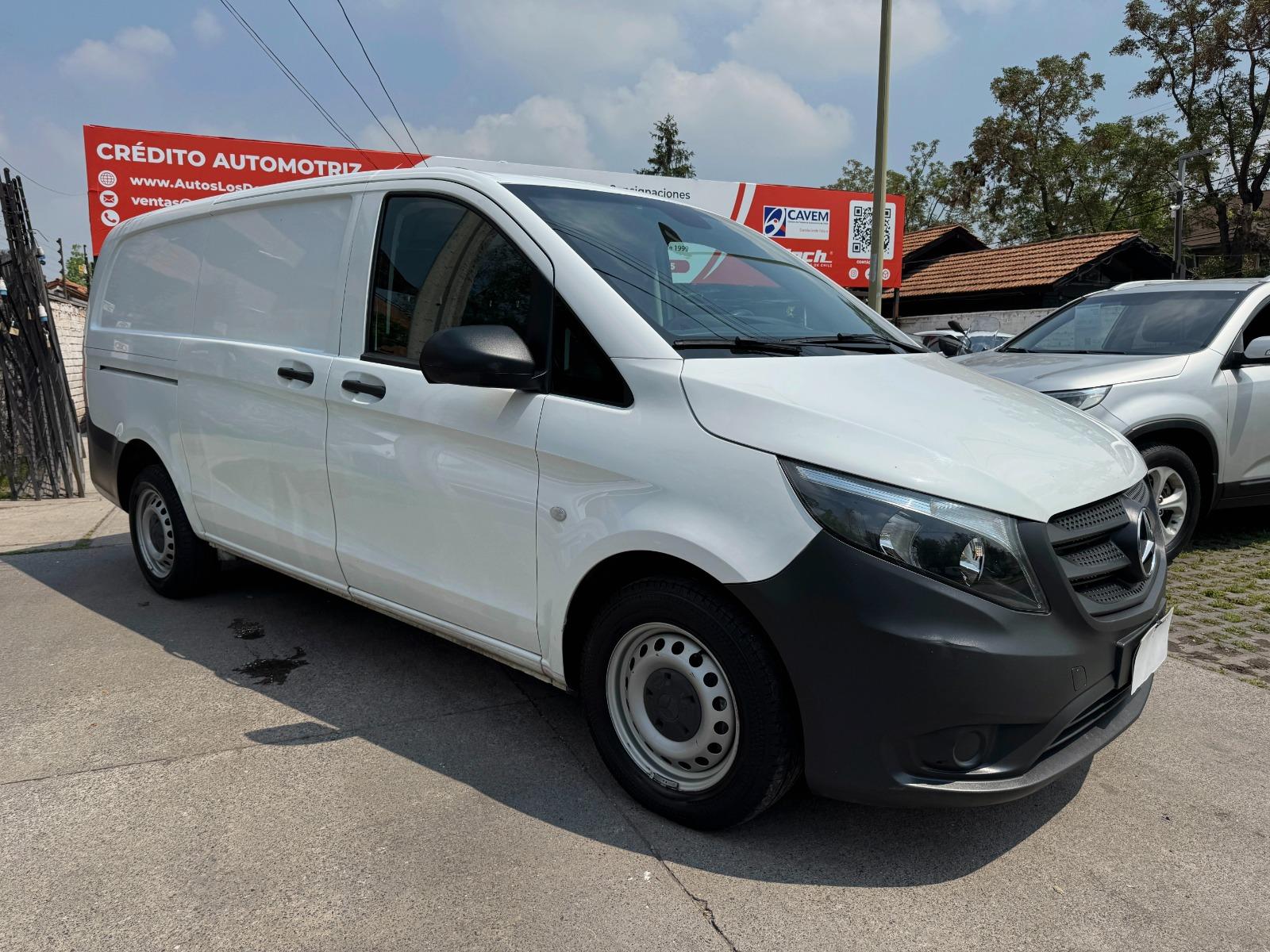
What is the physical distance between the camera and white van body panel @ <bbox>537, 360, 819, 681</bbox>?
8.07ft

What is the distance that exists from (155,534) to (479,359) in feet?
10.5

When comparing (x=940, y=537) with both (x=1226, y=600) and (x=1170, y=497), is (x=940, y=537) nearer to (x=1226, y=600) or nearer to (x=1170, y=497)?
(x=1226, y=600)

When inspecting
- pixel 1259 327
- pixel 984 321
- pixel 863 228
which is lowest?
pixel 1259 327

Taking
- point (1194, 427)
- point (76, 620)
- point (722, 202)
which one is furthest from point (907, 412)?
point (722, 202)

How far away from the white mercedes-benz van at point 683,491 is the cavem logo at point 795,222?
13720mm

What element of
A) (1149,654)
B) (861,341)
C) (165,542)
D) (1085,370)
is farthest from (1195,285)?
(165,542)

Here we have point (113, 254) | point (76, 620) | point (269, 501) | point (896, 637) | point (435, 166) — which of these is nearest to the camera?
point (896, 637)

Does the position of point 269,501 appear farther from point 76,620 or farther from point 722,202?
point 722,202

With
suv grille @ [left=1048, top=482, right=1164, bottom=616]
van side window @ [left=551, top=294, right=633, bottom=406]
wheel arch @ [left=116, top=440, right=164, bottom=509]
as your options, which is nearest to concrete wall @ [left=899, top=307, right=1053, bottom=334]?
wheel arch @ [left=116, top=440, right=164, bottom=509]

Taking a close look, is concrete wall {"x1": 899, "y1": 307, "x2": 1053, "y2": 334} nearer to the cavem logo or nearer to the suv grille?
the cavem logo

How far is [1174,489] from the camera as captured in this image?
5684 mm

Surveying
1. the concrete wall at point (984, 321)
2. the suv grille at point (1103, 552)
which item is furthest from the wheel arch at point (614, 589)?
the concrete wall at point (984, 321)

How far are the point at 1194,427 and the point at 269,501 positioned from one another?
514 cm

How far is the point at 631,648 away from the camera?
2.83m
